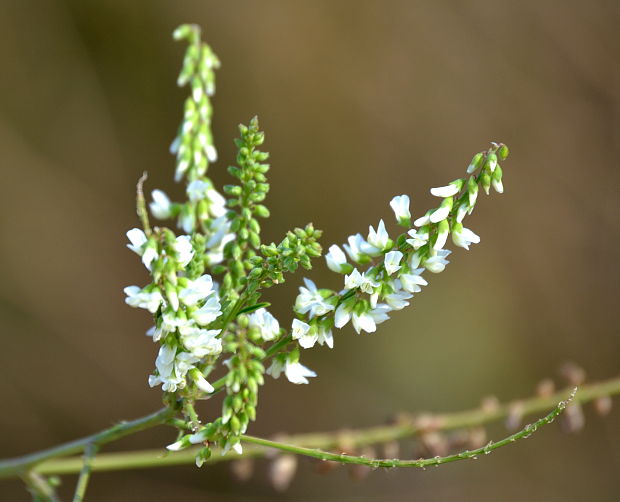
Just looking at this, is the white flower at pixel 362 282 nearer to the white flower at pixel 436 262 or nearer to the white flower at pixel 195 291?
the white flower at pixel 436 262

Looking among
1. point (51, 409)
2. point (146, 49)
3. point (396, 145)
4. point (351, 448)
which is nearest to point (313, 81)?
point (396, 145)

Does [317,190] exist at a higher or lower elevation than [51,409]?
higher

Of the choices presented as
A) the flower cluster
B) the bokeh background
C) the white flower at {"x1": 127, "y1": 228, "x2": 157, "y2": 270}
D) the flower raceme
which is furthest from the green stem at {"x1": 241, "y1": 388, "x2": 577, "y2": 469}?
the bokeh background

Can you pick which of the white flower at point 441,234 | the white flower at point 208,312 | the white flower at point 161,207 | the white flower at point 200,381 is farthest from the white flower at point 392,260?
the white flower at point 161,207


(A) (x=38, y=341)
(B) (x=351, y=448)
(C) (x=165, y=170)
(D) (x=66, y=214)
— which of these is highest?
(C) (x=165, y=170)

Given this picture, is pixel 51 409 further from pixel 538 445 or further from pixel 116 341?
pixel 538 445

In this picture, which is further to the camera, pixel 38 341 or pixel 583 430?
pixel 583 430

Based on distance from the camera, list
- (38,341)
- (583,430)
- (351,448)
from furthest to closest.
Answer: (583,430), (38,341), (351,448)
